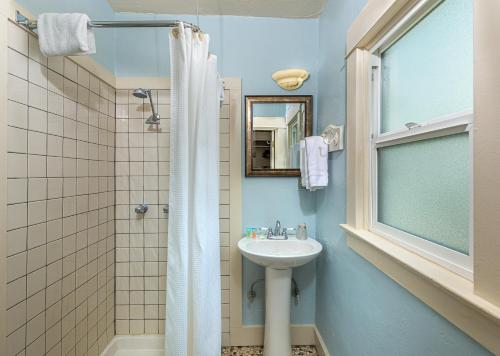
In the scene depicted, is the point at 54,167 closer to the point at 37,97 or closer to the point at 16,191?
the point at 16,191

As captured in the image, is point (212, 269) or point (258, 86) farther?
point (258, 86)

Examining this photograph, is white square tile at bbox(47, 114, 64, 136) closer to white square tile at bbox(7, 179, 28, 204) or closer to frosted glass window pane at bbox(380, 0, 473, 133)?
white square tile at bbox(7, 179, 28, 204)

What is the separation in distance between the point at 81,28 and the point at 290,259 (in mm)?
1541

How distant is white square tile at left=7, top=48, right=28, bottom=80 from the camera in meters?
0.94

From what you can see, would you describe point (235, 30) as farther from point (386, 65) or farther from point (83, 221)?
point (83, 221)

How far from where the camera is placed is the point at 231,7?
1.65 metres

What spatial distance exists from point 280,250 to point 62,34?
1.65 m

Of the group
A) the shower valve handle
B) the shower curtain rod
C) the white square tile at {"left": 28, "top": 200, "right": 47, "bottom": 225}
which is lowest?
the shower valve handle

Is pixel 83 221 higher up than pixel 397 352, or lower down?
higher up

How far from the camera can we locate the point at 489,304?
512mm

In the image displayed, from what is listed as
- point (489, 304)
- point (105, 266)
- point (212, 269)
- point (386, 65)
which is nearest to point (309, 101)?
point (386, 65)

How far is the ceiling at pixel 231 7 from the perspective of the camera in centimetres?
160

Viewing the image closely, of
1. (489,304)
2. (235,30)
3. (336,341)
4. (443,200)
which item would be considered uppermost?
(235,30)

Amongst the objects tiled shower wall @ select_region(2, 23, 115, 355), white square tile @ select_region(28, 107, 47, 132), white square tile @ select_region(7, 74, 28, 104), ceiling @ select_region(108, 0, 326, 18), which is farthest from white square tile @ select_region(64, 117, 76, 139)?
ceiling @ select_region(108, 0, 326, 18)
